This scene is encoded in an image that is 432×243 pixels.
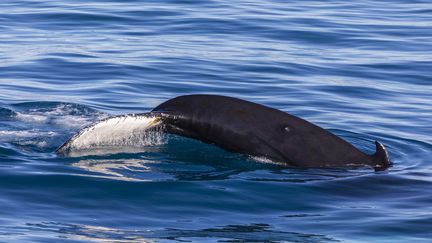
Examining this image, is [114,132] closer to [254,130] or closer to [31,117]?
[254,130]

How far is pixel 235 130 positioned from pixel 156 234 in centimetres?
176

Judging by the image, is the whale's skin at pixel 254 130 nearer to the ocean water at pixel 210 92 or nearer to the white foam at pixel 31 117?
the ocean water at pixel 210 92

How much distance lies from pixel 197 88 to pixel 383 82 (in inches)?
118

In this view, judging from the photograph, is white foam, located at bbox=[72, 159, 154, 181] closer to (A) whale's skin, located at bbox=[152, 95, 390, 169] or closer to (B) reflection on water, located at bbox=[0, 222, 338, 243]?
(A) whale's skin, located at bbox=[152, 95, 390, 169]

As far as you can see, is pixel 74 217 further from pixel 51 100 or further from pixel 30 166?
pixel 51 100

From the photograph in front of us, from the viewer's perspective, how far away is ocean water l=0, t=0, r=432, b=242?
353 inches

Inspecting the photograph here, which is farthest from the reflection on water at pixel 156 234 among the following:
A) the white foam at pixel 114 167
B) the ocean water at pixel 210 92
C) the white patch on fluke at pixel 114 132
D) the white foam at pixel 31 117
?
the white foam at pixel 31 117

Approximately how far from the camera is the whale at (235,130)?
9.80m

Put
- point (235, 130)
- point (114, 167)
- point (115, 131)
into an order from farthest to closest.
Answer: point (114, 167) → point (235, 130) → point (115, 131)

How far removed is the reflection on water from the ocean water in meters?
0.02

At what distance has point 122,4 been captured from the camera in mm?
25469

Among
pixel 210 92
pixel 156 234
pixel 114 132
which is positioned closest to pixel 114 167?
pixel 114 132

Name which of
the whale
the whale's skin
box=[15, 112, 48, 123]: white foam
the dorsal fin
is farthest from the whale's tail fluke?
box=[15, 112, 48, 123]: white foam

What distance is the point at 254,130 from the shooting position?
32.7 ft
